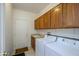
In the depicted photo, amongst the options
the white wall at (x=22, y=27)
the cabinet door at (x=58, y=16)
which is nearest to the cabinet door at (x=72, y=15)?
the cabinet door at (x=58, y=16)

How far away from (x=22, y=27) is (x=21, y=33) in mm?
339

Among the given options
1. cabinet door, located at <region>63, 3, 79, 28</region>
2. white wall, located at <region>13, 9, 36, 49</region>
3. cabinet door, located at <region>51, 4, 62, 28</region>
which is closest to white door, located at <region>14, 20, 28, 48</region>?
white wall, located at <region>13, 9, 36, 49</region>

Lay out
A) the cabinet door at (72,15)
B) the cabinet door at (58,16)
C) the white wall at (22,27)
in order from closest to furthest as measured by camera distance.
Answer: the cabinet door at (72,15), the cabinet door at (58,16), the white wall at (22,27)

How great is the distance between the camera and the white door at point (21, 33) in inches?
226

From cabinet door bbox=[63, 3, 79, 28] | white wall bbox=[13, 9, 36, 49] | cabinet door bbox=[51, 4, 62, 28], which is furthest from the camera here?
white wall bbox=[13, 9, 36, 49]

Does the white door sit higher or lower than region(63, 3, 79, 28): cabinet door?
lower

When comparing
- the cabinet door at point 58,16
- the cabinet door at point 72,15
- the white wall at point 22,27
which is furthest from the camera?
the white wall at point 22,27

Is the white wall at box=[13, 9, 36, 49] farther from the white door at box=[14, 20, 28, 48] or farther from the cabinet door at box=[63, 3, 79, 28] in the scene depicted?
the cabinet door at box=[63, 3, 79, 28]

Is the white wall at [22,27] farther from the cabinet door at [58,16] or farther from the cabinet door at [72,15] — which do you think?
the cabinet door at [72,15]

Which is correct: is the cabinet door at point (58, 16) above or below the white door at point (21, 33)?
above

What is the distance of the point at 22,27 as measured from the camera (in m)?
5.93

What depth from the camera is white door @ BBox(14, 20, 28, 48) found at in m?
5.74

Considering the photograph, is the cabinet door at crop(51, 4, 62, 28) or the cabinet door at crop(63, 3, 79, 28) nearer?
the cabinet door at crop(63, 3, 79, 28)

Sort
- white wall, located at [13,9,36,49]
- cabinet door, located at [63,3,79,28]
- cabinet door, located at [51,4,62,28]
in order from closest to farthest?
cabinet door, located at [63,3,79,28], cabinet door, located at [51,4,62,28], white wall, located at [13,9,36,49]
